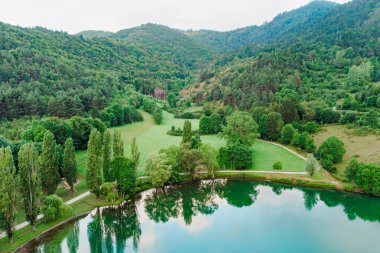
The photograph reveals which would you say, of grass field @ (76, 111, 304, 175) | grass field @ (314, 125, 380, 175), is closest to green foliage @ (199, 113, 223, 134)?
grass field @ (76, 111, 304, 175)

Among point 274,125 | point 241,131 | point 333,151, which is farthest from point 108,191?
point 274,125

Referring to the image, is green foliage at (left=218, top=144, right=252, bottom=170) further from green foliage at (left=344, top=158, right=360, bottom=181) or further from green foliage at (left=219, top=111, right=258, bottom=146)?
green foliage at (left=344, top=158, right=360, bottom=181)

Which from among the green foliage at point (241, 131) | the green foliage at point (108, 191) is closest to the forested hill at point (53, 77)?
the green foliage at point (241, 131)

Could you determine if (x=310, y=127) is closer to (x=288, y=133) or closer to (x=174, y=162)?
(x=288, y=133)

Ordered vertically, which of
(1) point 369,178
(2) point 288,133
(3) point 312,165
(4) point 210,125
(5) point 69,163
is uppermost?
(5) point 69,163

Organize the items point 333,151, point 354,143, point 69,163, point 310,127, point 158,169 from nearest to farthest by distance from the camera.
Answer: point 69,163 → point 158,169 → point 333,151 → point 354,143 → point 310,127
